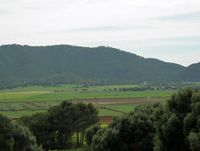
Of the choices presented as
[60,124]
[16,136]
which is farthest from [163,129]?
[60,124]

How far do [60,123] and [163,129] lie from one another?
3723cm

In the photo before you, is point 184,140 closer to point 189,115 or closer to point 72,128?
point 189,115

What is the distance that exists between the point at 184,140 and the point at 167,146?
66.4 inches

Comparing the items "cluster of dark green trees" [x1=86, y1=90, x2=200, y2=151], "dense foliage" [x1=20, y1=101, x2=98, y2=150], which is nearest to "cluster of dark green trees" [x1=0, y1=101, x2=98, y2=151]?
"dense foliage" [x1=20, y1=101, x2=98, y2=150]

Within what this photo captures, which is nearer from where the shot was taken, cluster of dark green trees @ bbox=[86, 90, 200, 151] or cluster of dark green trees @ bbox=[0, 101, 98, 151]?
cluster of dark green trees @ bbox=[86, 90, 200, 151]

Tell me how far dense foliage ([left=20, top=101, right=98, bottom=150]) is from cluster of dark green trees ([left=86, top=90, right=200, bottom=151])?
860 inches

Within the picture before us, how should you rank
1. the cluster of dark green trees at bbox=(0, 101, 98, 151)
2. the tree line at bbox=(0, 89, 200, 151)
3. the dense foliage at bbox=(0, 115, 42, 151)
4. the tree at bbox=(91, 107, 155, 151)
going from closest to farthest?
1. the tree line at bbox=(0, 89, 200, 151)
2. the tree at bbox=(91, 107, 155, 151)
3. the dense foliage at bbox=(0, 115, 42, 151)
4. the cluster of dark green trees at bbox=(0, 101, 98, 151)

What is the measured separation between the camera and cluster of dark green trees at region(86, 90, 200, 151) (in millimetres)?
34438

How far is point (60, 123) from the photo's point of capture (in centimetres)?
7212

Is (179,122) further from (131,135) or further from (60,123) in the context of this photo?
(60,123)

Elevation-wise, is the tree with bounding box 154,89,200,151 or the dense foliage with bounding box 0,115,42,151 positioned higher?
the tree with bounding box 154,89,200,151

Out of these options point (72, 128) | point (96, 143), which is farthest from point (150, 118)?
point (72, 128)

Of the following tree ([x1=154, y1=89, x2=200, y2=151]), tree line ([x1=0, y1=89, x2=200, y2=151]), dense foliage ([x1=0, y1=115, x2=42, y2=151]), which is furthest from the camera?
dense foliage ([x1=0, y1=115, x2=42, y2=151])

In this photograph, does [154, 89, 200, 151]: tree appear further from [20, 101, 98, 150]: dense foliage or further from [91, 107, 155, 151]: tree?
[20, 101, 98, 150]: dense foliage
